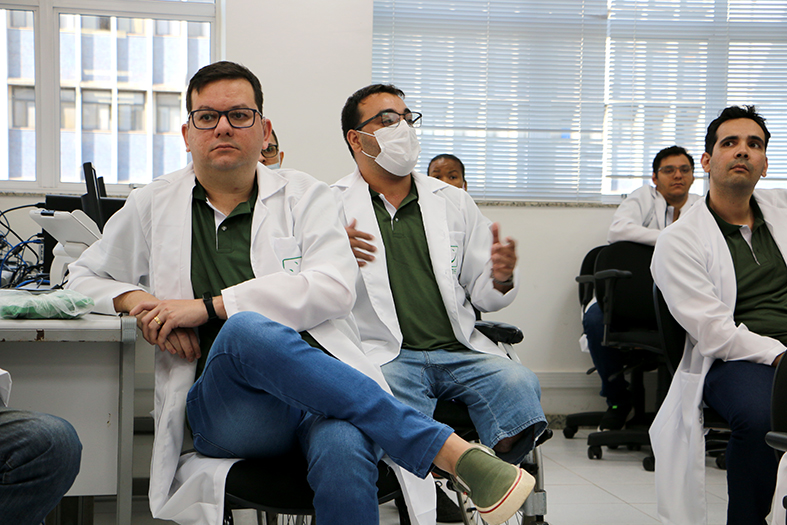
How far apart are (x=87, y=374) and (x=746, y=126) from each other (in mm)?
2192

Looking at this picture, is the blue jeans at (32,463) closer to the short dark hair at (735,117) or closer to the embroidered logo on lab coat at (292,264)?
the embroidered logo on lab coat at (292,264)

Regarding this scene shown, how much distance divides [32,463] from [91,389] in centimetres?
22

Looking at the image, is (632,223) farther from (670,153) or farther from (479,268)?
(479,268)

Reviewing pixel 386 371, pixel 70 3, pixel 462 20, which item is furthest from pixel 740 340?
pixel 70 3

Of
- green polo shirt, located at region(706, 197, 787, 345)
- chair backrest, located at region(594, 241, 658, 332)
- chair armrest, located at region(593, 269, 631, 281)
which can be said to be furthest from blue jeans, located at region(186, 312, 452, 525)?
chair backrest, located at region(594, 241, 658, 332)

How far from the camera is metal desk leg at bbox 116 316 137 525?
50.0 inches

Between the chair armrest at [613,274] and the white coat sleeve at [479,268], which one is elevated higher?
the white coat sleeve at [479,268]

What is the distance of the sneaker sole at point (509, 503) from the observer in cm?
113

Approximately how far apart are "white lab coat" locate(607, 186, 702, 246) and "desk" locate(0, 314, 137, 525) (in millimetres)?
2794

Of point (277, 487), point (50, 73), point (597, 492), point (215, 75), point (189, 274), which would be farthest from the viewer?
point (50, 73)

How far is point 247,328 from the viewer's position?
1.25 m

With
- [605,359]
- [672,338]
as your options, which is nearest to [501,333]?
[672,338]

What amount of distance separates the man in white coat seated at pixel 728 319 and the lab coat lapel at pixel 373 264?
2.94 feet

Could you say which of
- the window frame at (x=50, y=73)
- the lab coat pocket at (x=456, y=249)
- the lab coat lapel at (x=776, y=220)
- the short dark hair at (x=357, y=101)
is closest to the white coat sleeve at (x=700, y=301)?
the lab coat lapel at (x=776, y=220)
